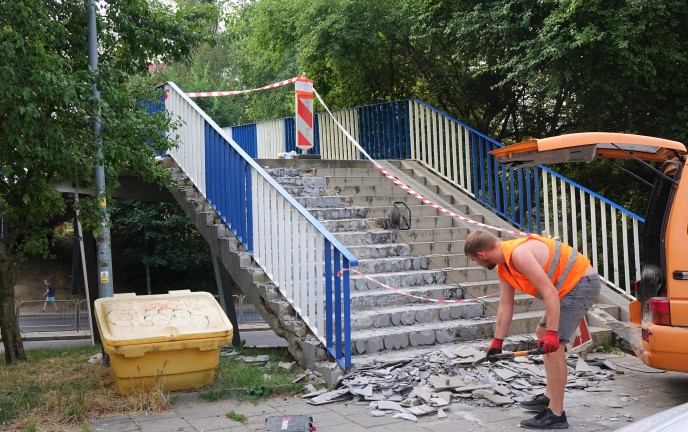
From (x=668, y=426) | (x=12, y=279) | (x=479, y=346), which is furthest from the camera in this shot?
(x=12, y=279)

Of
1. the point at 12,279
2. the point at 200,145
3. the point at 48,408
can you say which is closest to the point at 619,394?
the point at 48,408

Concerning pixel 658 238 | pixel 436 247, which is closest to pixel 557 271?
pixel 658 238

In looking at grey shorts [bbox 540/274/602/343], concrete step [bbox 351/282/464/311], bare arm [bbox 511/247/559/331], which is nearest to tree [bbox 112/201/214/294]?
concrete step [bbox 351/282/464/311]

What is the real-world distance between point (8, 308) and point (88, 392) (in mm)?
2672

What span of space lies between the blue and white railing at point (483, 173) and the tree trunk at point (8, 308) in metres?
6.42

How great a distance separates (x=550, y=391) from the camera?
478 cm

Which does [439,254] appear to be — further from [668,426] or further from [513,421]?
[668,426]

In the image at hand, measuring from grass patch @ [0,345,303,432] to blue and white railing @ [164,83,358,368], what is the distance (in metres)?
0.66

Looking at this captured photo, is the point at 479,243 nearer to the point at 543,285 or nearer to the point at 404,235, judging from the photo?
the point at 543,285

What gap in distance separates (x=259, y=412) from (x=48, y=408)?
172cm

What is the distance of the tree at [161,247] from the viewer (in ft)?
82.1

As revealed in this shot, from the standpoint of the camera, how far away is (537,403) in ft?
16.8

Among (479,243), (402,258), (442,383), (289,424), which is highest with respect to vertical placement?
(479,243)

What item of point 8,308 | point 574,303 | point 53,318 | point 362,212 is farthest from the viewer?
point 53,318
